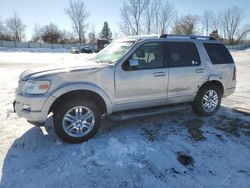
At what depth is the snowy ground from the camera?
114 inches

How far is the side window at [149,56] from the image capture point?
4.27m

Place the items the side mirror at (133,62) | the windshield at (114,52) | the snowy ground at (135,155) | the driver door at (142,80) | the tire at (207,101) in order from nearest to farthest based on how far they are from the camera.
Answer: the snowy ground at (135,155), the side mirror at (133,62), the driver door at (142,80), the windshield at (114,52), the tire at (207,101)

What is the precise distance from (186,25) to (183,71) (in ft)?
201

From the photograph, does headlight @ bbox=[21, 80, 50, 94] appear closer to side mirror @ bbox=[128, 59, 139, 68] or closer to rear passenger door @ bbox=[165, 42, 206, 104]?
side mirror @ bbox=[128, 59, 139, 68]

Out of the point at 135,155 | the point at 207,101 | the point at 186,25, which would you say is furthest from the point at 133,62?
the point at 186,25

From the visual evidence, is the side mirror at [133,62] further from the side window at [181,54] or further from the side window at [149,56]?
the side window at [181,54]

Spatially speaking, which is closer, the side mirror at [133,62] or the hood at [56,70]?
the hood at [56,70]

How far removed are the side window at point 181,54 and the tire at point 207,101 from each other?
0.72 meters

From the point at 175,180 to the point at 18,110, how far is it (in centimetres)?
280

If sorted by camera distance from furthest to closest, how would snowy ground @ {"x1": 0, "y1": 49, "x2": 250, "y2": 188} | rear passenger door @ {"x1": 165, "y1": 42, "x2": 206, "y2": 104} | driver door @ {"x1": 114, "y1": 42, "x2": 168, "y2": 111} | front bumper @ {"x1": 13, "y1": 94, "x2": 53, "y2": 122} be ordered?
1. rear passenger door @ {"x1": 165, "y1": 42, "x2": 206, "y2": 104}
2. driver door @ {"x1": 114, "y1": 42, "x2": 168, "y2": 111}
3. front bumper @ {"x1": 13, "y1": 94, "x2": 53, "y2": 122}
4. snowy ground @ {"x1": 0, "y1": 49, "x2": 250, "y2": 188}

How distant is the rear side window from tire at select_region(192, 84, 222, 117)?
643mm

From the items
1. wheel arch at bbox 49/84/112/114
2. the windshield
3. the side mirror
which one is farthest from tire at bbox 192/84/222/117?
wheel arch at bbox 49/84/112/114

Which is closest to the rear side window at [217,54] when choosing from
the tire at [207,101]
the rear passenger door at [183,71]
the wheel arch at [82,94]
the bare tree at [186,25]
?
the rear passenger door at [183,71]

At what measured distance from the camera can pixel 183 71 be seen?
471 cm
